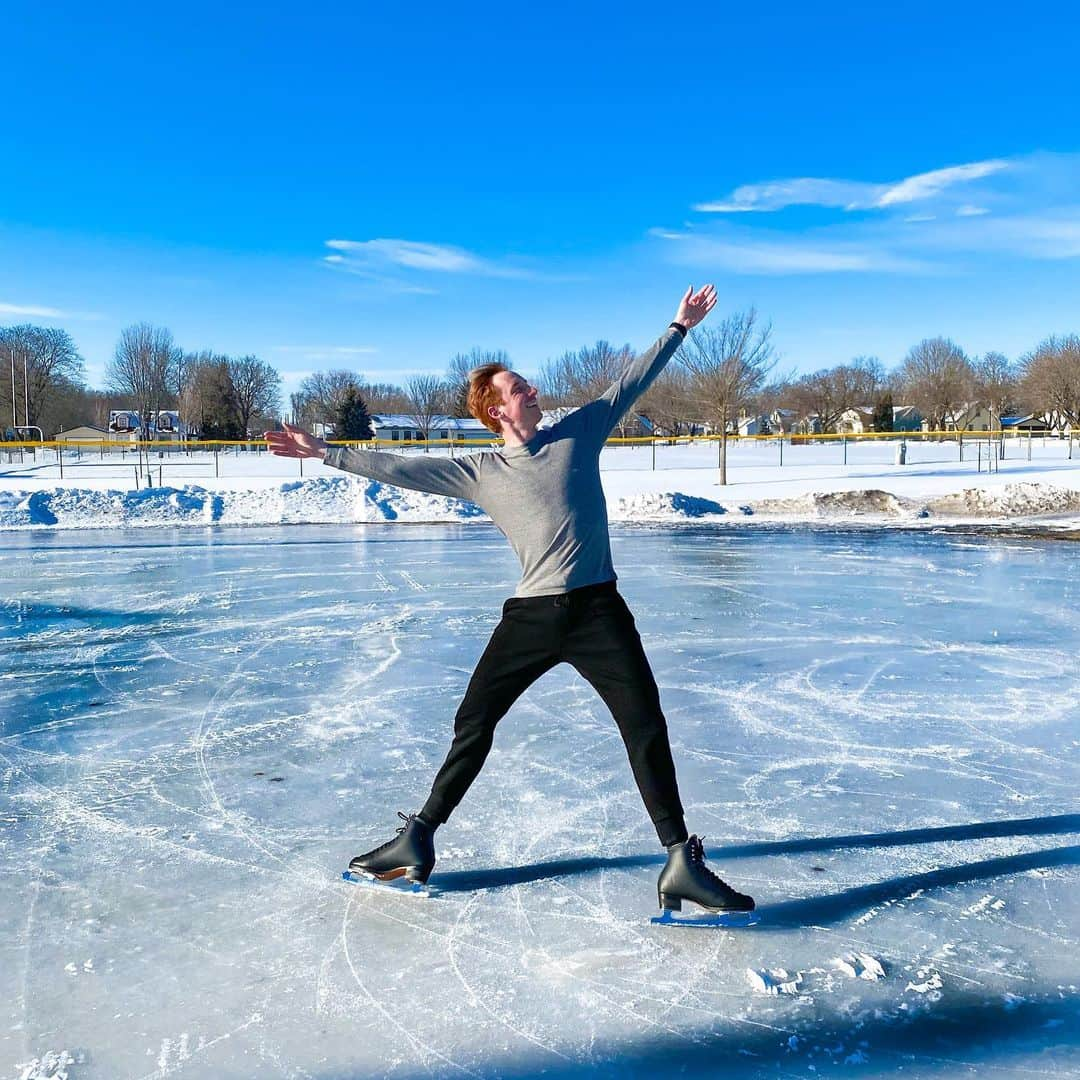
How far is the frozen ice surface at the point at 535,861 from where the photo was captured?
2492 mm

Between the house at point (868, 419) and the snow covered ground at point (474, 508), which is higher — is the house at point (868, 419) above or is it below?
above

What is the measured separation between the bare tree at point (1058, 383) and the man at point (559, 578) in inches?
2645

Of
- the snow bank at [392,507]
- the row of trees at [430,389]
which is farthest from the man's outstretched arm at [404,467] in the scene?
the row of trees at [430,389]

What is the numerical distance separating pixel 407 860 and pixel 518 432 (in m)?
1.50

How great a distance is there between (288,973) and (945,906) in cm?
210

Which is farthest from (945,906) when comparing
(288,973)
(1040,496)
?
(1040,496)

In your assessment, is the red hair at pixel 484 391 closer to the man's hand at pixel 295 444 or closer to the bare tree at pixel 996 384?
the man's hand at pixel 295 444

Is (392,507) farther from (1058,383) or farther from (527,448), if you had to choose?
(1058,383)

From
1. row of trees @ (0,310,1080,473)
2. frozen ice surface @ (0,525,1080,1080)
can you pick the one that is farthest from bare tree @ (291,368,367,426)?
frozen ice surface @ (0,525,1080,1080)

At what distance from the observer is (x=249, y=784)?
4.49 metres

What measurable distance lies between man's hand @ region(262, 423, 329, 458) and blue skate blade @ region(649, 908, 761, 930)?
1.84 m

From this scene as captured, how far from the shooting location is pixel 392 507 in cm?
2217

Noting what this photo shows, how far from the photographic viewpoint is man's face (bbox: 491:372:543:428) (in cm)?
309

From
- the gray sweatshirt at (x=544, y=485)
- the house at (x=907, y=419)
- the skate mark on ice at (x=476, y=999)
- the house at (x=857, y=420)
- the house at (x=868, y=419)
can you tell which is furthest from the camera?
the house at (x=907, y=419)
